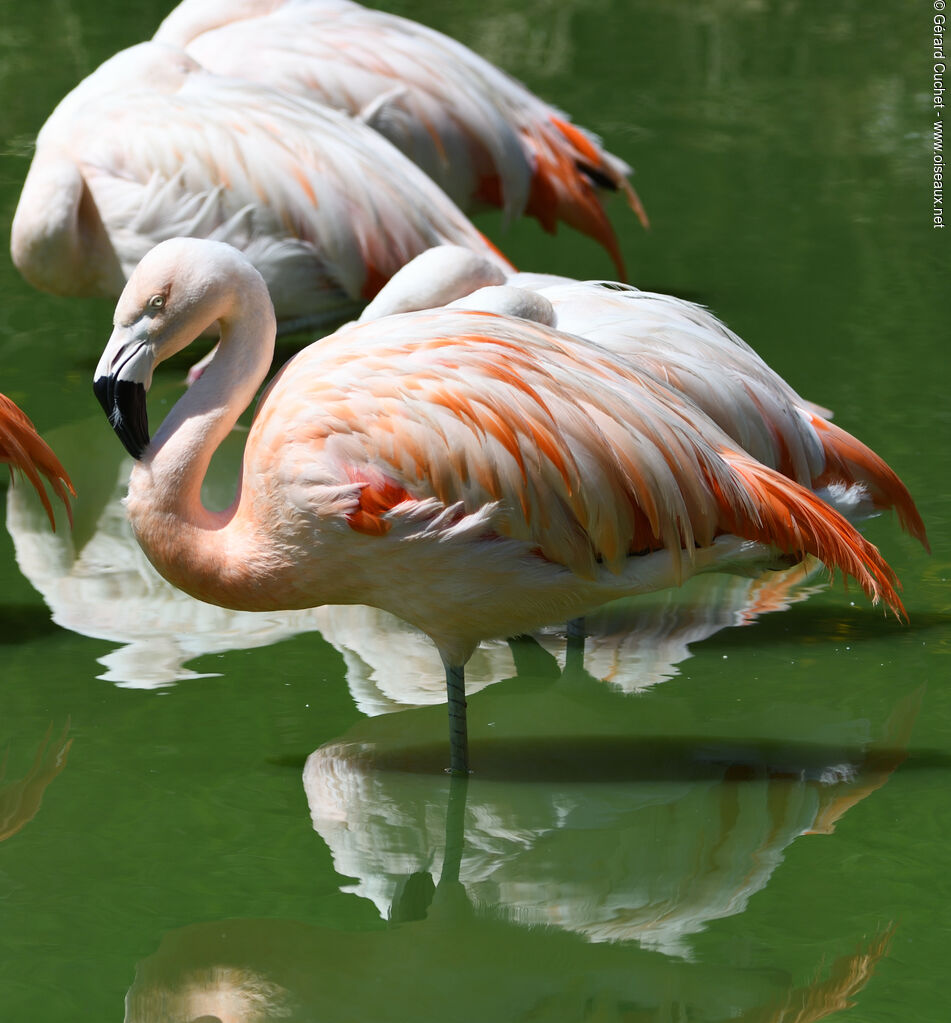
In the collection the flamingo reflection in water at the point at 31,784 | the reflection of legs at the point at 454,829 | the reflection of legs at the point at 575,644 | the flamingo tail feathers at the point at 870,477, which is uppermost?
the flamingo tail feathers at the point at 870,477

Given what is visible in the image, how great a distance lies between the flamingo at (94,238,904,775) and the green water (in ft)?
1.19

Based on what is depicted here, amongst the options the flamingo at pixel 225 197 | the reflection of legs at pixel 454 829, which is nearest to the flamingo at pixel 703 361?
the reflection of legs at pixel 454 829

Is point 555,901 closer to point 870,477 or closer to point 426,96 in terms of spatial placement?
point 870,477

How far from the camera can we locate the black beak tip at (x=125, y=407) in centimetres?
333

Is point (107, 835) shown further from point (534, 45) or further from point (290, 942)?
point (534, 45)

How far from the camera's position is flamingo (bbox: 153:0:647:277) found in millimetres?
6387

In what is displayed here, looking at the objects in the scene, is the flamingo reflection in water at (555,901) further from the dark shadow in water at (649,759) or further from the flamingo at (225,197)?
the flamingo at (225,197)

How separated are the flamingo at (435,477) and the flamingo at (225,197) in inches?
89.4

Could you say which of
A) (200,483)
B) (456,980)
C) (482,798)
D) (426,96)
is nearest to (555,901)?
(456,980)

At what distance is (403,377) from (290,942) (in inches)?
43.1

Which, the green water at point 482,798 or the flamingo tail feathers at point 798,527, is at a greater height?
the flamingo tail feathers at point 798,527

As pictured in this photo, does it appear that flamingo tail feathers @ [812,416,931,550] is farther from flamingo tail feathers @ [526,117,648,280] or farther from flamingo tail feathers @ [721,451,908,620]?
flamingo tail feathers @ [526,117,648,280]

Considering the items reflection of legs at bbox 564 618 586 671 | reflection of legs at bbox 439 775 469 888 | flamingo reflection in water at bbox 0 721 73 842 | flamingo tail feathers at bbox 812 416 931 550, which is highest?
flamingo tail feathers at bbox 812 416 931 550

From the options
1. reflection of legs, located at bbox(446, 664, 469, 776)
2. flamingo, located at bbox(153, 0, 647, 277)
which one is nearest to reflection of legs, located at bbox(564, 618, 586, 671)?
reflection of legs, located at bbox(446, 664, 469, 776)
